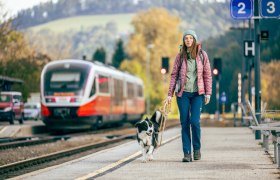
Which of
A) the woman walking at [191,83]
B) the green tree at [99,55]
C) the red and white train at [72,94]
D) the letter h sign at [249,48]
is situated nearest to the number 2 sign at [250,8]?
the letter h sign at [249,48]

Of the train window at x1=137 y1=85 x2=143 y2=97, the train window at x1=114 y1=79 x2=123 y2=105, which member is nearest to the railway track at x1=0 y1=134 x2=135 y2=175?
the train window at x1=114 y1=79 x2=123 y2=105

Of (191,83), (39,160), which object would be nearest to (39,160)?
(39,160)

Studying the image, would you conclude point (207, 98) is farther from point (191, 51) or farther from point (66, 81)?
point (66, 81)

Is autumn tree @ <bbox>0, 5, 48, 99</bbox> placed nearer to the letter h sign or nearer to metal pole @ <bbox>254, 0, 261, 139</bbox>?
the letter h sign

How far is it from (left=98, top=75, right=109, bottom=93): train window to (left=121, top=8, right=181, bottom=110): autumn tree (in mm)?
54174

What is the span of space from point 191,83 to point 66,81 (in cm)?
2468

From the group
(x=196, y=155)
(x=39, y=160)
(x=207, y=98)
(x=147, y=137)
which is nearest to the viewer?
(x=207, y=98)

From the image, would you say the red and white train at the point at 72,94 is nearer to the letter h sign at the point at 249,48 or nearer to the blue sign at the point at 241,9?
the letter h sign at the point at 249,48

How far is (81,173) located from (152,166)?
4.55 ft

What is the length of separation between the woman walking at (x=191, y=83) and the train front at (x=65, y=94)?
2368 cm

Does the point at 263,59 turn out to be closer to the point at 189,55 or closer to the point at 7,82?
the point at 7,82

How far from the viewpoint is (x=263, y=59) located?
116312 mm

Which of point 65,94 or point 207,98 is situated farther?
point 65,94

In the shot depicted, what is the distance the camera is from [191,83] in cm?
1398
